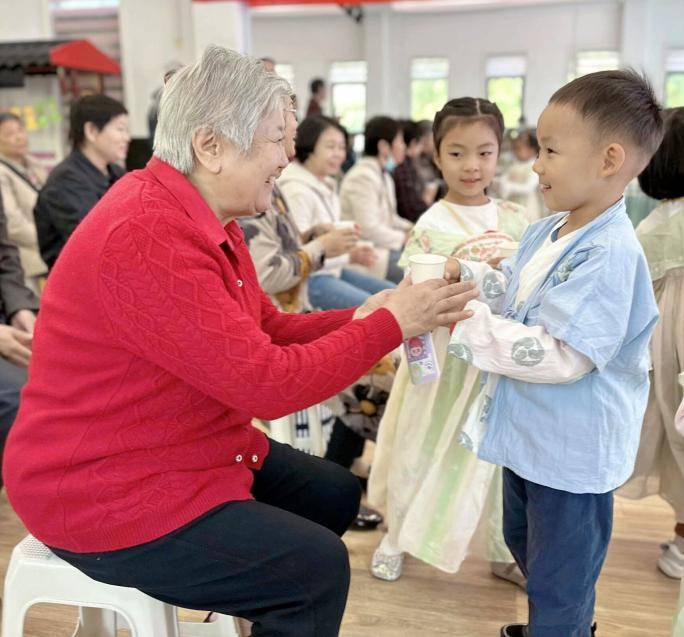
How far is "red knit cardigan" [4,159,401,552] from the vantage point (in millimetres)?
1084

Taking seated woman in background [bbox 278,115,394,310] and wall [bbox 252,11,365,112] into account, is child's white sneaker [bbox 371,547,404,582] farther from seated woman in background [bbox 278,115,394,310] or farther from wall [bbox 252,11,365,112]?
wall [bbox 252,11,365,112]

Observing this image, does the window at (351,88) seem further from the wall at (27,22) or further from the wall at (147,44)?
the wall at (27,22)

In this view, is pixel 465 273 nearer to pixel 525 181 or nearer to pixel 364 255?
pixel 364 255

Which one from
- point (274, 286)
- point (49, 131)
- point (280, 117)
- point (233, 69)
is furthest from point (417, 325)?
point (49, 131)

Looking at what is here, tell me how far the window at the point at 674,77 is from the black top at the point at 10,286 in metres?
11.7

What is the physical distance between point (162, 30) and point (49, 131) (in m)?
1.95

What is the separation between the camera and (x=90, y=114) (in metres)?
2.91

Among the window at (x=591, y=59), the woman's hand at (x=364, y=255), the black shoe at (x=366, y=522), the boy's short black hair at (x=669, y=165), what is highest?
the window at (x=591, y=59)

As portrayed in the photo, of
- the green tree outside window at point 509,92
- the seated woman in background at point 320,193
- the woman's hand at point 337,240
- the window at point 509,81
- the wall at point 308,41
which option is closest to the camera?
the woman's hand at point 337,240

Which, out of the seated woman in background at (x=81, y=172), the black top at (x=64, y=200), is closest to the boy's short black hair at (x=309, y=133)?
the seated woman in background at (x=81, y=172)

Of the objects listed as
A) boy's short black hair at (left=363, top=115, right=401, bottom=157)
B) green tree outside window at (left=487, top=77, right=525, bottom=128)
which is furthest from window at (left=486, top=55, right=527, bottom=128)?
boy's short black hair at (left=363, top=115, right=401, bottom=157)

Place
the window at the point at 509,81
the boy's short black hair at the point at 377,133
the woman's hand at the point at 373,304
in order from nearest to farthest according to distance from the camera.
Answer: the woman's hand at the point at 373,304, the boy's short black hair at the point at 377,133, the window at the point at 509,81

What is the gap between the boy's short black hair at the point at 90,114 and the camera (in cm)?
290

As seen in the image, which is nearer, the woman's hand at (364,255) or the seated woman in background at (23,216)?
the woman's hand at (364,255)
